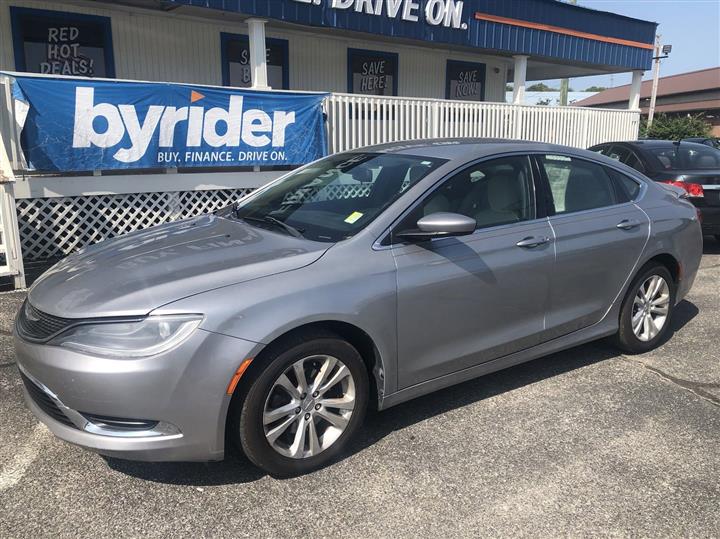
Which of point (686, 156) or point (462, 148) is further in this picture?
point (686, 156)

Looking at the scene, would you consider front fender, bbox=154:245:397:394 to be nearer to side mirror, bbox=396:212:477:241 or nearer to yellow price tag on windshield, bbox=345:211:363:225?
side mirror, bbox=396:212:477:241

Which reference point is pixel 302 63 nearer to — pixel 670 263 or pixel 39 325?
pixel 670 263

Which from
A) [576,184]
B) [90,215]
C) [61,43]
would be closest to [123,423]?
[576,184]

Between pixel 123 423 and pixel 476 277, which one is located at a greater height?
pixel 476 277

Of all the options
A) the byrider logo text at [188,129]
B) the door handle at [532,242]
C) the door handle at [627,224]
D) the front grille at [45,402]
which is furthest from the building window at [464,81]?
the front grille at [45,402]

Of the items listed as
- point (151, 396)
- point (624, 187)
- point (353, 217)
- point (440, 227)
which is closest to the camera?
point (151, 396)

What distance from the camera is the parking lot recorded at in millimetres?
2564

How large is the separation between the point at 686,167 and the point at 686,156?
0.95 feet

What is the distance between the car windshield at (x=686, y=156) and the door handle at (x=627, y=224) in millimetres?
4399

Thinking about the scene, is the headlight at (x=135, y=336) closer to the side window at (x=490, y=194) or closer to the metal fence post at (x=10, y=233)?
the side window at (x=490, y=194)

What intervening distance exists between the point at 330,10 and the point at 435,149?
7412 millimetres

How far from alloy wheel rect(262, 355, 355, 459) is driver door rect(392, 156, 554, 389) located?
0.37 meters

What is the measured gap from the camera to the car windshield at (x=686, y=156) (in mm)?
8008

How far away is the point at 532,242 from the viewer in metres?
3.65
